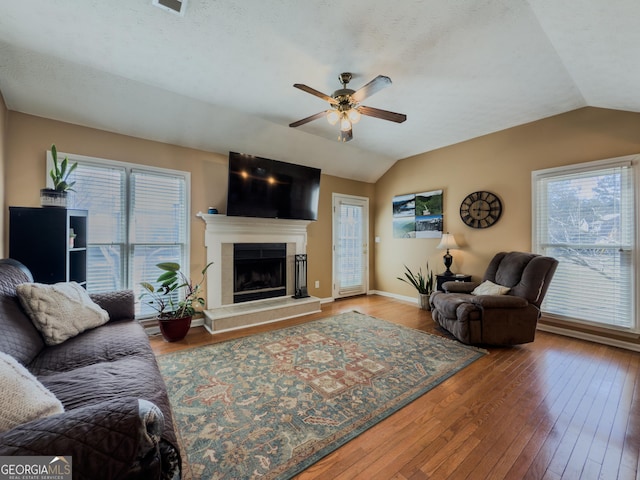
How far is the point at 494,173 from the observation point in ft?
13.1

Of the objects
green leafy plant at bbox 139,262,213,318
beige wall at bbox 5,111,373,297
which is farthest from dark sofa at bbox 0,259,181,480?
beige wall at bbox 5,111,373,297

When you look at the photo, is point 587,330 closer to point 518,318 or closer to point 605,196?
point 518,318

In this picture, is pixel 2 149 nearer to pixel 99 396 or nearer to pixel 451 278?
pixel 99 396

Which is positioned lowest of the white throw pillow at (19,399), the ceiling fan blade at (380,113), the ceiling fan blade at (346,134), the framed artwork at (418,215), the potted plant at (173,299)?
the potted plant at (173,299)

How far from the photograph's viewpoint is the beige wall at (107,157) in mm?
2721

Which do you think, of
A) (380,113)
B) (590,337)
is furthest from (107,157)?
(590,337)

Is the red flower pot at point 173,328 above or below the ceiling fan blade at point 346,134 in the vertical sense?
below

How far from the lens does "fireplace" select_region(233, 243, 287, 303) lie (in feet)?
13.5

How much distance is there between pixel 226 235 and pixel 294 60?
246 cm

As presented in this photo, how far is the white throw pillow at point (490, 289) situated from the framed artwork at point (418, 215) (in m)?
1.34

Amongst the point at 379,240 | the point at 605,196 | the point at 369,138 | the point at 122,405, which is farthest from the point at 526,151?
the point at 122,405

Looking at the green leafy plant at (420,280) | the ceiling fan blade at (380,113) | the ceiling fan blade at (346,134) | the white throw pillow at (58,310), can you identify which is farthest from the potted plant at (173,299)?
the green leafy plant at (420,280)

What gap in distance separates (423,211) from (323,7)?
146 inches

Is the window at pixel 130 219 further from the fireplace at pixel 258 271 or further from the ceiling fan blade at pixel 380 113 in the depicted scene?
the ceiling fan blade at pixel 380 113
